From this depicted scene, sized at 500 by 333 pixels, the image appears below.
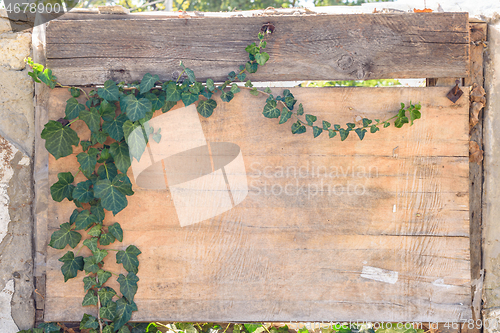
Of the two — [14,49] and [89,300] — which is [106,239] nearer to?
[89,300]

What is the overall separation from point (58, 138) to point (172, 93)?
1.65 feet

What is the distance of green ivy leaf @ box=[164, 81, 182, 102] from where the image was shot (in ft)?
4.28

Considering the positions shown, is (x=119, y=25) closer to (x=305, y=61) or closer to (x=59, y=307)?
(x=305, y=61)

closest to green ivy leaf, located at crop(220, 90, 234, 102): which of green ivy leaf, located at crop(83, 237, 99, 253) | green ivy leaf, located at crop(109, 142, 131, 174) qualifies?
green ivy leaf, located at crop(109, 142, 131, 174)

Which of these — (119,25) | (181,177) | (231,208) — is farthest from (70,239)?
(119,25)

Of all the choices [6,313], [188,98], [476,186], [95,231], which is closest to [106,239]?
[95,231]

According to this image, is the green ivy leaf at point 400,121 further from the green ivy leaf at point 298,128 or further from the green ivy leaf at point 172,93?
the green ivy leaf at point 172,93

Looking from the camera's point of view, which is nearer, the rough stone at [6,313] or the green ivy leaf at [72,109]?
the green ivy leaf at [72,109]

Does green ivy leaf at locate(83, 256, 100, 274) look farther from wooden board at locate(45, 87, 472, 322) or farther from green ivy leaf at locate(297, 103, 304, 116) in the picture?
green ivy leaf at locate(297, 103, 304, 116)

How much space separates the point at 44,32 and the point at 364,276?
5.97 feet

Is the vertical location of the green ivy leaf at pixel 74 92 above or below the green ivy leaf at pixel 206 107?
above

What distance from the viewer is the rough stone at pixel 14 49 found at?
1.46 metres

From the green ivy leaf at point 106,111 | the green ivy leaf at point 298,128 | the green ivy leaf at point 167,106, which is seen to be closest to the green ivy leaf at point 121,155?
the green ivy leaf at point 106,111

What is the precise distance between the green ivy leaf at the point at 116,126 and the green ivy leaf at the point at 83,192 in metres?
0.23
